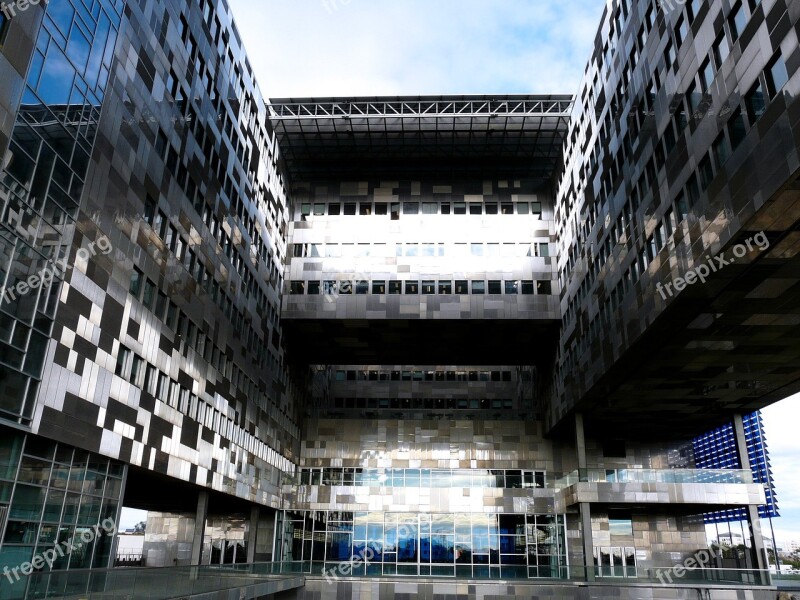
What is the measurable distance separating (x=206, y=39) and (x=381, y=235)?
2293 centimetres

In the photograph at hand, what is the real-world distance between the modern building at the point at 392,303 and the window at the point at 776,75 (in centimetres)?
7

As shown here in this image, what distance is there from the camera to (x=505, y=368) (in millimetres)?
65500

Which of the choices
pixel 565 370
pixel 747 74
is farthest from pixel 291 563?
pixel 747 74

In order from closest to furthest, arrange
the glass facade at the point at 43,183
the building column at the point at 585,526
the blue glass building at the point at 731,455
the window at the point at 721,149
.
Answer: the glass facade at the point at 43,183 < the window at the point at 721,149 < the building column at the point at 585,526 < the blue glass building at the point at 731,455

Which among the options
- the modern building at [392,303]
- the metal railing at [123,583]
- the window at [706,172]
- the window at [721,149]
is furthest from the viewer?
the window at [706,172]

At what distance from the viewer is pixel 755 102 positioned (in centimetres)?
2127

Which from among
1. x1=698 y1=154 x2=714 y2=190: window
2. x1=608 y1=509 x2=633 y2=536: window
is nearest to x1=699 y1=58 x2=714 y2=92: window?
x1=698 y1=154 x2=714 y2=190: window

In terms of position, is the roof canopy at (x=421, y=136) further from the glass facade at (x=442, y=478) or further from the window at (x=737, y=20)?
the window at (x=737, y=20)

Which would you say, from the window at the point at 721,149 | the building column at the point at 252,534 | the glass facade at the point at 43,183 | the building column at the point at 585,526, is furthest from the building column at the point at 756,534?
the glass facade at the point at 43,183

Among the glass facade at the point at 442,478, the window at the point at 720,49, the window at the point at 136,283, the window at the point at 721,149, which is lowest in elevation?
the glass facade at the point at 442,478

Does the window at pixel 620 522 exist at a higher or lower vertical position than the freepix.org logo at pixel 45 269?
lower

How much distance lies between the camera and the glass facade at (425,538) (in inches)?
2147

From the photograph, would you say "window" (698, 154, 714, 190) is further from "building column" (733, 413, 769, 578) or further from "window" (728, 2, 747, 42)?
"building column" (733, 413, 769, 578)

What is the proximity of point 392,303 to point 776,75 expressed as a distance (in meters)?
34.7
